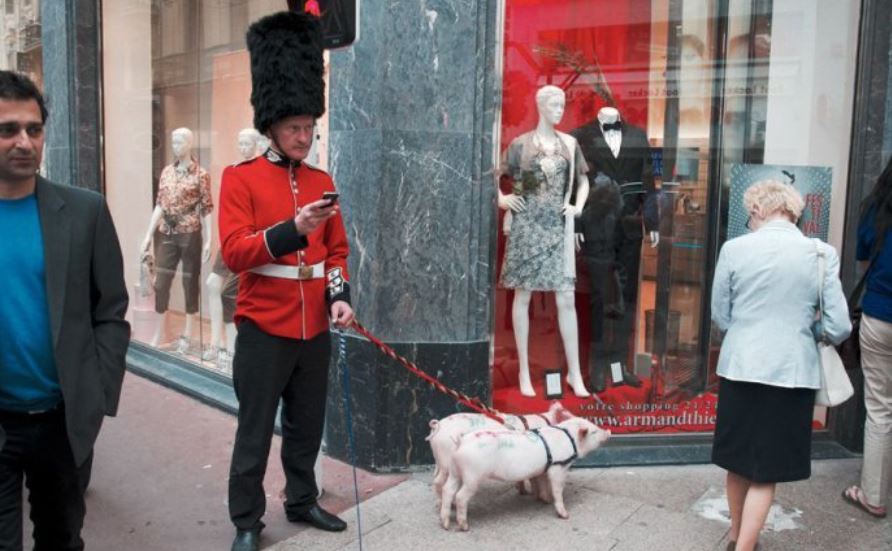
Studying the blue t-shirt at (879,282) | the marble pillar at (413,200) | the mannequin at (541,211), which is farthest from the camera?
the mannequin at (541,211)

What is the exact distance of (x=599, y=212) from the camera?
5527 mm

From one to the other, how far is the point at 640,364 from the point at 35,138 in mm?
4286

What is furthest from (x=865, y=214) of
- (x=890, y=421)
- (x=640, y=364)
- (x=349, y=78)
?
(x=349, y=78)

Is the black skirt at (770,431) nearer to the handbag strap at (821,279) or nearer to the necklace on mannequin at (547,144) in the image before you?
the handbag strap at (821,279)

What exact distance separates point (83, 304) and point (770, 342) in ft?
8.90

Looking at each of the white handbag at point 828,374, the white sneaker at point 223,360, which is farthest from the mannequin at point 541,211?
the white sneaker at point 223,360

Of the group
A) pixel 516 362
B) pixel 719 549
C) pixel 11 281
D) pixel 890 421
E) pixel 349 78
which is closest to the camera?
pixel 11 281

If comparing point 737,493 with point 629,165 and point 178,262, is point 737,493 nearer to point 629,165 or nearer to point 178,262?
point 629,165

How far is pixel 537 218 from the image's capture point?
529cm

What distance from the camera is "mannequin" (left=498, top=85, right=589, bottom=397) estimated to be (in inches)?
205

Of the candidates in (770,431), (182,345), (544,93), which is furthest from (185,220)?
(770,431)

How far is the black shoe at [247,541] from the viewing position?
3791 mm

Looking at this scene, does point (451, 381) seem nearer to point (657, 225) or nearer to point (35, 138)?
point (657, 225)

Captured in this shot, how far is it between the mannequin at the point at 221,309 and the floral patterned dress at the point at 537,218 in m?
2.47
